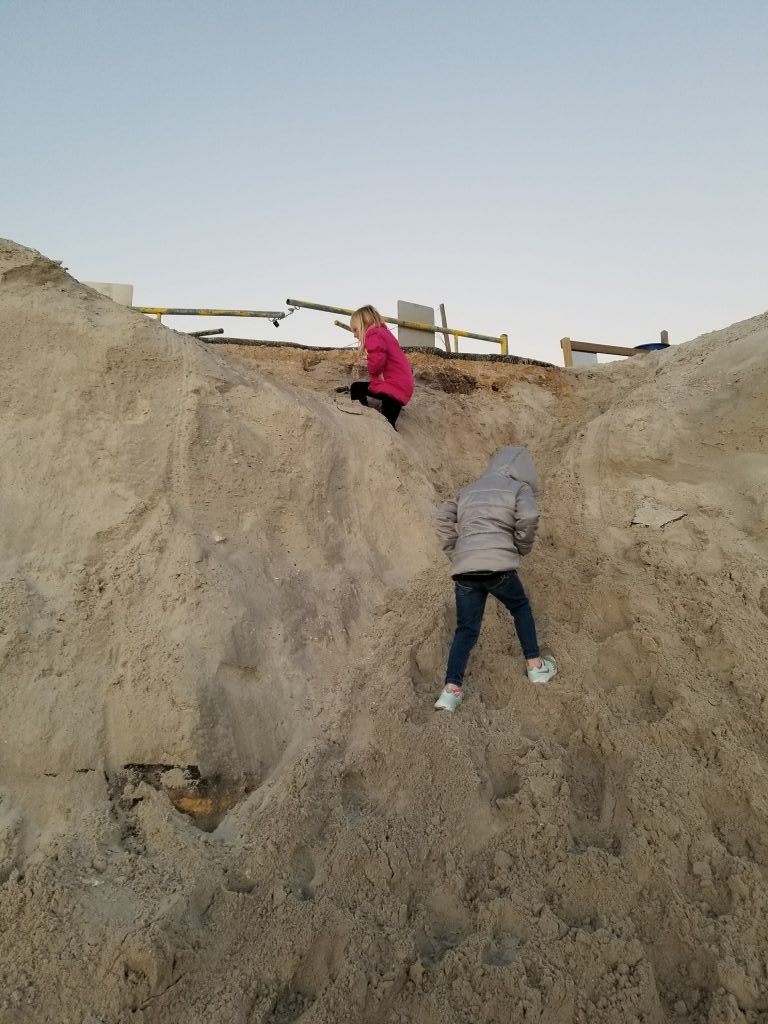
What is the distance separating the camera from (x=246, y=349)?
6.06 meters

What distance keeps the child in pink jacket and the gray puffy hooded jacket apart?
1663mm

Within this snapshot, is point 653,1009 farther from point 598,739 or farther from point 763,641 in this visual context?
point 763,641

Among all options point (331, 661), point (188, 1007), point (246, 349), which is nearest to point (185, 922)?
point (188, 1007)

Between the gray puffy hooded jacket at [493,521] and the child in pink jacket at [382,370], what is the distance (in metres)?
1.66

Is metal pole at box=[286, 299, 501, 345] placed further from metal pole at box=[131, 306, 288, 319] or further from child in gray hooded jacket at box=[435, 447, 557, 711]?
child in gray hooded jacket at box=[435, 447, 557, 711]

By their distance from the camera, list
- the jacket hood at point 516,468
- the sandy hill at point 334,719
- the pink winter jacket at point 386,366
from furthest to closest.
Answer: the pink winter jacket at point 386,366
the jacket hood at point 516,468
the sandy hill at point 334,719

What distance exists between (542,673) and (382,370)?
9.23ft

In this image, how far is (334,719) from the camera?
3.10 meters

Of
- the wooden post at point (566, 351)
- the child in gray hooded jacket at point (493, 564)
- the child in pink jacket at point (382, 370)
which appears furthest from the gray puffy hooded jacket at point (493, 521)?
the wooden post at point (566, 351)

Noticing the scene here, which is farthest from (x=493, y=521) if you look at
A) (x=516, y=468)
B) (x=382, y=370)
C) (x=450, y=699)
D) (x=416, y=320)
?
(x=416, y=320)

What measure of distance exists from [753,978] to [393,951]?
3.75ft

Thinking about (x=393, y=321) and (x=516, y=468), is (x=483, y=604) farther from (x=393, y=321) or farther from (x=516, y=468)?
(x=393, y=321)

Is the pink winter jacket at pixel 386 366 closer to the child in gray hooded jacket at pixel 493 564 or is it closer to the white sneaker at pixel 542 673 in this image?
the child in gray hooded jacket at pixel 493 564

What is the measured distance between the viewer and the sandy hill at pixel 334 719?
210 centimetres
